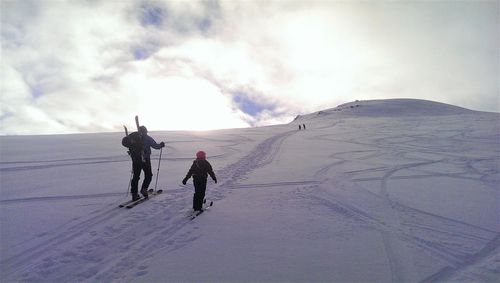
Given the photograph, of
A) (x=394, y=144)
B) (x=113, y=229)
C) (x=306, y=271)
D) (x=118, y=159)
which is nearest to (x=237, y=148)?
(x=118, y=159)

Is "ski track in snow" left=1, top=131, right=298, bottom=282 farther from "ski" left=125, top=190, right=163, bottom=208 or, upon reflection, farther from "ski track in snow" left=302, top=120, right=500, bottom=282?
"ski track in snow" left=302, top=120, right=500, bottom=282

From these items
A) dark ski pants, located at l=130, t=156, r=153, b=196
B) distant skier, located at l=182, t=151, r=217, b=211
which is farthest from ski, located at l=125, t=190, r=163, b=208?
distant skier, located at l=182, t=151, r=217, b=211

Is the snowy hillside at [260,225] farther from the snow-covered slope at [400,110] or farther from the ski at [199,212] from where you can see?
the snow-covered slope at [400,110]

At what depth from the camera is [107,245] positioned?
22.3ft

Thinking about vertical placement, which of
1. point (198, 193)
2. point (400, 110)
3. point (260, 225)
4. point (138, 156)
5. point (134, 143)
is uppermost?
point (400, 110)

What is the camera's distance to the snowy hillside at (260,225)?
19.1ft

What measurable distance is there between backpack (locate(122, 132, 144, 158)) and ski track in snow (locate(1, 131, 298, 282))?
1727 millimetres

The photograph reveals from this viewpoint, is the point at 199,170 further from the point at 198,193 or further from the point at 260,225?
the point at 260,225

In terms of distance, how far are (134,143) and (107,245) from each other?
13.0ft

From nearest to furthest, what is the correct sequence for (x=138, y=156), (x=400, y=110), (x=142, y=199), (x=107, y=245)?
(x=107, y=245) < (x=142, y=199) < (x=138, y=156) < (x=400, y=110)

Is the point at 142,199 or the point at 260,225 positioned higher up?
the point at 142,199

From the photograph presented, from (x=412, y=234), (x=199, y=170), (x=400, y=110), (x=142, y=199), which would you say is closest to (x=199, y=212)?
(x=199, y=170)

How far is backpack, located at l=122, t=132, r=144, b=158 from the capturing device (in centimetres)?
999

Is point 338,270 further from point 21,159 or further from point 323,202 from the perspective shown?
point 21,159
